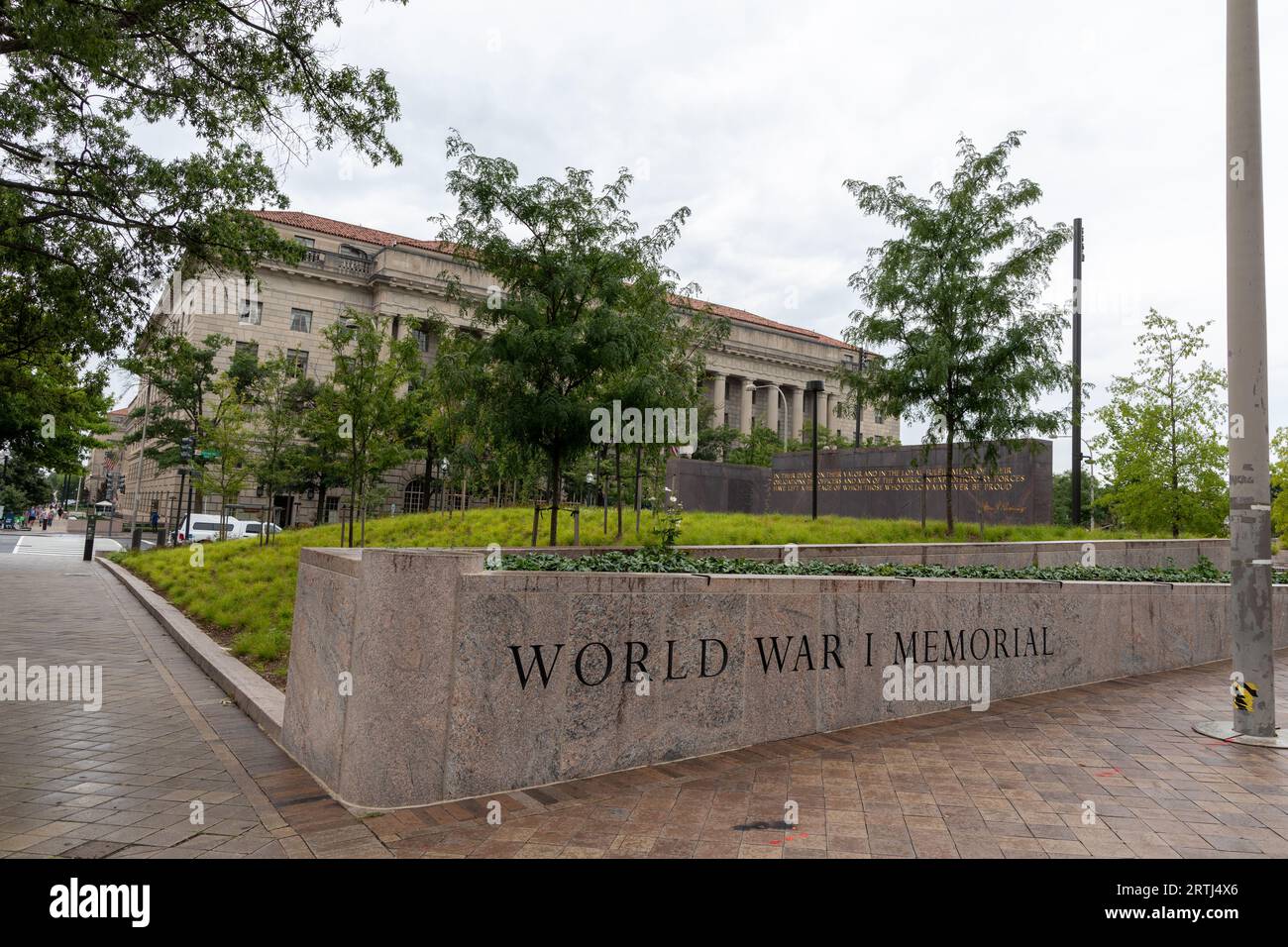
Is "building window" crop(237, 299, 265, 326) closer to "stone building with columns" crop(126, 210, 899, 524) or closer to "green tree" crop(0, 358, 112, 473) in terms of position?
"stone building with columns" crop(126, 210, 899, 524)

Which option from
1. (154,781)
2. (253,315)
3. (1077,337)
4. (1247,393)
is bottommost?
(154,781)

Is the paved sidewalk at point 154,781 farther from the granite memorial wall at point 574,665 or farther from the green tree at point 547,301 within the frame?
the green tree at point 547,301

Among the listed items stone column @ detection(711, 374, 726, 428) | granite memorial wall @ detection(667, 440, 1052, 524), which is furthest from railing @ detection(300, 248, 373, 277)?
Result: granite memorial wall @ detection(667, 440, 1052, 524)

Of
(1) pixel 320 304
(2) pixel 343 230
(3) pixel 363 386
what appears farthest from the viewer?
(2) pixel 343 230

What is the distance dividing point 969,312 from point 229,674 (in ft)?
46.6

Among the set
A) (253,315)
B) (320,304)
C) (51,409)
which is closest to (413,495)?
(320,304)

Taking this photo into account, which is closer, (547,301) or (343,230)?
(547,301)

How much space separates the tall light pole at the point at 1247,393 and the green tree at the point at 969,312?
8.18m

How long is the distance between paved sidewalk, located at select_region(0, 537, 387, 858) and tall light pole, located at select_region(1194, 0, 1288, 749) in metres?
7.15

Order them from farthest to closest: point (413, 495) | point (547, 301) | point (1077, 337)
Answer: point (413, 495)
point (1077, 337)
point (547, 301)

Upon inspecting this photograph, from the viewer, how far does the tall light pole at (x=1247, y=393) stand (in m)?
6.83

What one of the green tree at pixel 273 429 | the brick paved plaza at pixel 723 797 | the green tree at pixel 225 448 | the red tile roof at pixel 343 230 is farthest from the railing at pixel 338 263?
the brick paved plaza at pixel 723 797

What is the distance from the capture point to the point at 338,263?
178 feet

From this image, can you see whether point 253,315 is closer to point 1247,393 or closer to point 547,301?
point 547,301
